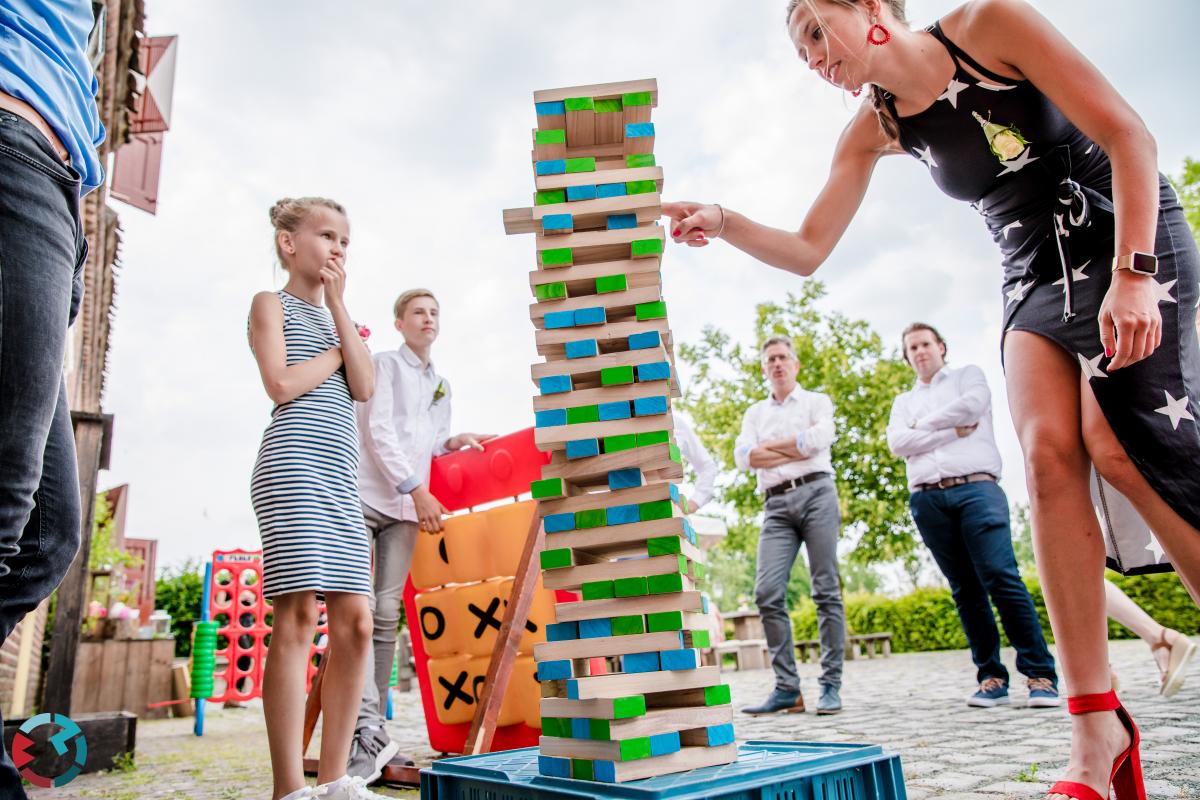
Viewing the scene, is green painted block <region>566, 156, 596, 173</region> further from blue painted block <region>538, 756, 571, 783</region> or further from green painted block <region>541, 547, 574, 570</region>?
blue painted block <region>538, 756, 571, 783</region>

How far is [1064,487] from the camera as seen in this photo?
1990 millimetres

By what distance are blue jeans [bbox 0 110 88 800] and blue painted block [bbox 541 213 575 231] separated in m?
0.98

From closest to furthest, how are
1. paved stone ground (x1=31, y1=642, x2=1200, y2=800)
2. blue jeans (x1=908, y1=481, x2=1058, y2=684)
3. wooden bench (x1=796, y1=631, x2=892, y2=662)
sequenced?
paved stone ground (x1=31, y1=642, x2=1200, y2=800) < blue jeans (x1=908, y1=481, x2=1058, y2=684) < wooden bench (x1=796, y1=631, x2=892, y2=662)

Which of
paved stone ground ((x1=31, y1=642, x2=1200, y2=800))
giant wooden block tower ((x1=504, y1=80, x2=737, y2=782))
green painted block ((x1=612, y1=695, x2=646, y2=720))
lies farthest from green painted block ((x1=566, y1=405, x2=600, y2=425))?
paved stone ground ((x1=31, y1=642, x2=1200, y2=800))

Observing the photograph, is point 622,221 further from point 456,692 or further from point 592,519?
point 456,692

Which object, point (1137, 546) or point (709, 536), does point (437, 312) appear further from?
point (709, 536)

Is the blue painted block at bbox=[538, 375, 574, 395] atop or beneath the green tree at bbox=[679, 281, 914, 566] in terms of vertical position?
beneath

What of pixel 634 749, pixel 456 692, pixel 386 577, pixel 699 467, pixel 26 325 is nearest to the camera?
pixel 26 325

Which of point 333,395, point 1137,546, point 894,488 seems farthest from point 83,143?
point 894,488

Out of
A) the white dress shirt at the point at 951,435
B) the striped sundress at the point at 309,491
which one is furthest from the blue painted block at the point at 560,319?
the white dress shirt at the point at 951,435

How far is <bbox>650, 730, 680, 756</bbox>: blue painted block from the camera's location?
1.53 m

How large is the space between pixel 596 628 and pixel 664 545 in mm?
232

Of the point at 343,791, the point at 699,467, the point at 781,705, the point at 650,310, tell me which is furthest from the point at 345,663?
the point at 699,467

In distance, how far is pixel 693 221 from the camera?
2246mm
